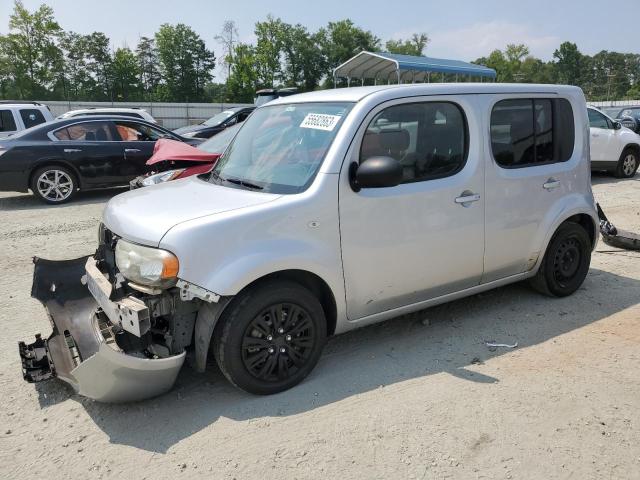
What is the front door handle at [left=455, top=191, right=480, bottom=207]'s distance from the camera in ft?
12.8

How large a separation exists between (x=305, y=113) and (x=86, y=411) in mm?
2453

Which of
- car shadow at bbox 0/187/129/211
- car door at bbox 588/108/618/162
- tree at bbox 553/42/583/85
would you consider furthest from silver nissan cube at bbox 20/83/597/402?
tree at bbox 553/42/583/85

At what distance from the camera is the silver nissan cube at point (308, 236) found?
118 inches

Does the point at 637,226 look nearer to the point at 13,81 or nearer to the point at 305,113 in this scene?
the point at 305,113

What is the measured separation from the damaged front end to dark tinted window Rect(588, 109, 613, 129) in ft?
38.7

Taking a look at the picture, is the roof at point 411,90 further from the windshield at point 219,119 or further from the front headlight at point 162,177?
the windshield at point 219,119

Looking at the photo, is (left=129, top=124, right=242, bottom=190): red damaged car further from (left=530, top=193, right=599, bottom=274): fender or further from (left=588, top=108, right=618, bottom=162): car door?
(left=588, top=108, right=618, bottom=162): car door

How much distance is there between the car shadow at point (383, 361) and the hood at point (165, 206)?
107cm

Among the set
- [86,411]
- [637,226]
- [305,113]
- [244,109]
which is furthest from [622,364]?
[244,109]

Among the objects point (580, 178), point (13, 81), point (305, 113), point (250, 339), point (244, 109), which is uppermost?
point (13, 81)

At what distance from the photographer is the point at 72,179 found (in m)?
9.84

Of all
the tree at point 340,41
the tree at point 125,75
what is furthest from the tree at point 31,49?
the tree at point 340,41

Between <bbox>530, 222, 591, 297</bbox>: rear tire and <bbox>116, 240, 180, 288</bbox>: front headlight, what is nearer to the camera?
<bbox>116, 240, 180, 288</bbox>: front headlight

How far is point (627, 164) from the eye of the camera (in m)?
12.7
